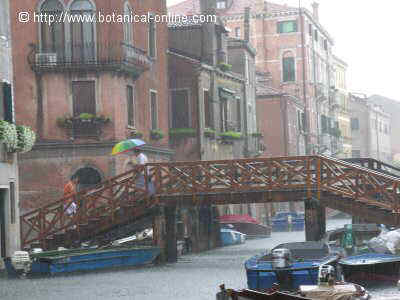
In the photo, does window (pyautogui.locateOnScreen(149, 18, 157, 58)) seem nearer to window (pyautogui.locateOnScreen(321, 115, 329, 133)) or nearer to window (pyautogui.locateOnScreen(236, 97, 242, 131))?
window (pyautogui.locateOnScreen(236, 97, 242, 131))

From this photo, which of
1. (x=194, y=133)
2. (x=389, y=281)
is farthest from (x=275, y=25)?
(x=389, y=281)

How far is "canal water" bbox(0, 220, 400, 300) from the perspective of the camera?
24.4 m

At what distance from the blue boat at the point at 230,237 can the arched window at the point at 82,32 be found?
12.3m

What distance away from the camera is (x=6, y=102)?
30.5 metres

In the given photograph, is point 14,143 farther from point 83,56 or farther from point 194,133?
point 194,133

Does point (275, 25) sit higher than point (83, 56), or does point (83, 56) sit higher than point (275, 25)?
point (275, 25)

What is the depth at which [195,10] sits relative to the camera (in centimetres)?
7425

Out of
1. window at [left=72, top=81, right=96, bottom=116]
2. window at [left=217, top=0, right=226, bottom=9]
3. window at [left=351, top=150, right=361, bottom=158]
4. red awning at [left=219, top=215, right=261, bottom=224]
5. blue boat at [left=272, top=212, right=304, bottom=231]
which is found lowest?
blue boat at [left=272, top=212, right=304, bottom=231]

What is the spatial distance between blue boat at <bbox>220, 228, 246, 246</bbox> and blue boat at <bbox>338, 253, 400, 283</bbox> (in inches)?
872

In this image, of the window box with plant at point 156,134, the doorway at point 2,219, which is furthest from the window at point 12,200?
the window box with plant at point 156,134

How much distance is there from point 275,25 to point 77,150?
135ft

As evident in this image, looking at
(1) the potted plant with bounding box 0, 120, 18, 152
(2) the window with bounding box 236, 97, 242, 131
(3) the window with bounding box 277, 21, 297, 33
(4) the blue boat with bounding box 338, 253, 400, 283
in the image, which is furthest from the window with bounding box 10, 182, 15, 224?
(3) the window with bounding box 277, 21, 297, 33

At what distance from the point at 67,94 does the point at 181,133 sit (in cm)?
896

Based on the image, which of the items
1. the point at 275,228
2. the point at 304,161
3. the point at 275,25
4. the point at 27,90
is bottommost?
the point at 275,228
